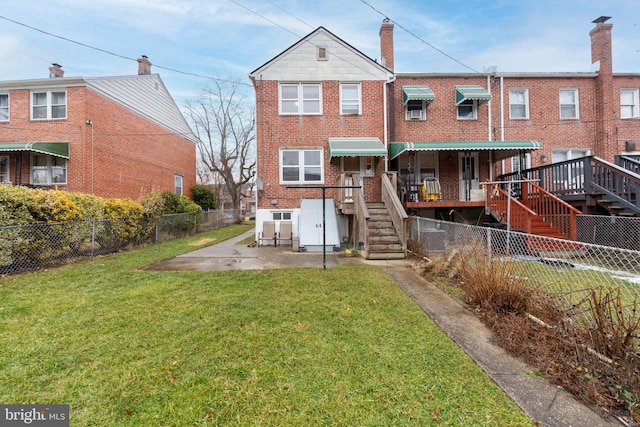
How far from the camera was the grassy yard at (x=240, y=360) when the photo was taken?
2359mm

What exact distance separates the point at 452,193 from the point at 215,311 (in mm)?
12009

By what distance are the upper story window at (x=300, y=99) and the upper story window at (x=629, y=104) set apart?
49.2 ft

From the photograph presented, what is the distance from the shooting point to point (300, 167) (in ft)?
40.2

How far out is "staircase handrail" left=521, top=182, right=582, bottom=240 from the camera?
28.2 feet

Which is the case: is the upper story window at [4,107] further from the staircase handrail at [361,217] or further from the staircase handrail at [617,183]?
the staircase handrail at [617,183]

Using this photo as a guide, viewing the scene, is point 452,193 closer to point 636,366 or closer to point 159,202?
point 636,366

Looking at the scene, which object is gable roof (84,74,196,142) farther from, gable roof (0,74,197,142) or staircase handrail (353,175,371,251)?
staircase handrail (353,175,371,251)

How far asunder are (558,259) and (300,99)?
10697 mm

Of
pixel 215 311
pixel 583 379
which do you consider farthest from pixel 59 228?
pixel 583 379

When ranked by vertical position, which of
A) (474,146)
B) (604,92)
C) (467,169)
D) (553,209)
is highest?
(604,92)

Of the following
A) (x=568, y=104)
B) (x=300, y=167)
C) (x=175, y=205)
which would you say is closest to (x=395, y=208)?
(x=300, y=167)

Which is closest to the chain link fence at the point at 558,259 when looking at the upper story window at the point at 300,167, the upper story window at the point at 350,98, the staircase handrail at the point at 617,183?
the staircase handrail at the point at 617,183

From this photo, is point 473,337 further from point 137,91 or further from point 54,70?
point 54,70

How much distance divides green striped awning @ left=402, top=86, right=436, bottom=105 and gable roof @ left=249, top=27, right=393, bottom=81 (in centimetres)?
111
